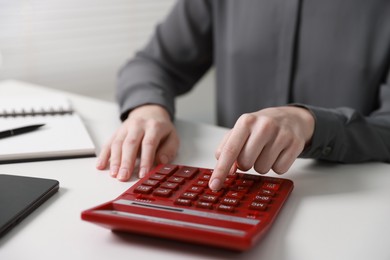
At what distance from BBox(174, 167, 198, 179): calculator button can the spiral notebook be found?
0.17 m

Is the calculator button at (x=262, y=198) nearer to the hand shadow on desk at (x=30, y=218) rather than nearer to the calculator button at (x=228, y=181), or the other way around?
the calculator button at (x=228, y=181)

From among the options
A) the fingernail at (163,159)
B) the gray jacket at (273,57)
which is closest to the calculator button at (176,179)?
the fingernail at (163,159)

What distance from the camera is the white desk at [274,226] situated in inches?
19.8

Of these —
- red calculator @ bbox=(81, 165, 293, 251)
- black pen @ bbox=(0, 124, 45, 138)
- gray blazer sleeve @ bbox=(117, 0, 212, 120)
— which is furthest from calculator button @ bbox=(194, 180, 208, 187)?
gray blazer sleeve @ bbox=(117, 0, 212, 120)

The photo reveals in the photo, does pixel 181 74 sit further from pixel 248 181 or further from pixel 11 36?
pixel 248 181

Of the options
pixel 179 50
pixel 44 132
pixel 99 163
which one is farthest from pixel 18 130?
pixel 179 50

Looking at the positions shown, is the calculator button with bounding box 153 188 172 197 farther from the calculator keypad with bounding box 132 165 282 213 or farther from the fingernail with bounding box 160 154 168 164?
the fingernail with bounding box 160 154 168 164

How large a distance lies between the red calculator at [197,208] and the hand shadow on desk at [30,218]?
0.26 feet

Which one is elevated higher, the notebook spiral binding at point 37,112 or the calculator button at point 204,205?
the calculator button at point 204,205

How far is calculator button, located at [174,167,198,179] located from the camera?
2.09 feet

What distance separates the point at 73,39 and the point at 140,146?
886 mm

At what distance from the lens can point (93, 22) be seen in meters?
1.58

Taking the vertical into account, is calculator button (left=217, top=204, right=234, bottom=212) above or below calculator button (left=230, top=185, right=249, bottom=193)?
above

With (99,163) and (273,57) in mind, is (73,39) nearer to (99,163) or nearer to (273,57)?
(273,57)
